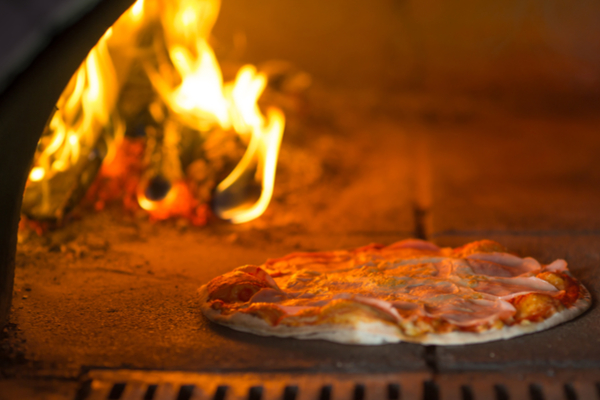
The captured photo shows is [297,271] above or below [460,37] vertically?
below

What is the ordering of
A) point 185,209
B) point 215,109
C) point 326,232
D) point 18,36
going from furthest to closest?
1. point 215,109
2. point 185,209
3. point 326,232
4. point 18,36

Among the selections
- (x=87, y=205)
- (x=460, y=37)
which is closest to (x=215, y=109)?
(x=87, y=205)

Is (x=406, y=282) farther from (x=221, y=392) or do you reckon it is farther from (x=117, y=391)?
(x=117, y=391)

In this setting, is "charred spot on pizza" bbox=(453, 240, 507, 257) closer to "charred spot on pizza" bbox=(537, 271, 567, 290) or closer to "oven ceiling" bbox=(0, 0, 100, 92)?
"charred spot on pizza" bbox=(537, 271, 567, 290)

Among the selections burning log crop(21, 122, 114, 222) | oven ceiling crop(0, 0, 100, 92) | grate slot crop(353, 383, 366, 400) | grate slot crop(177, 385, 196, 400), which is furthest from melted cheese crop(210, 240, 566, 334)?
burning log crop(21, 122, 114, 222)

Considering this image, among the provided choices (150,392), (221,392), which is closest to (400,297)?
(221,392)

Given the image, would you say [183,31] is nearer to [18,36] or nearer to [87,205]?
[87,205]
